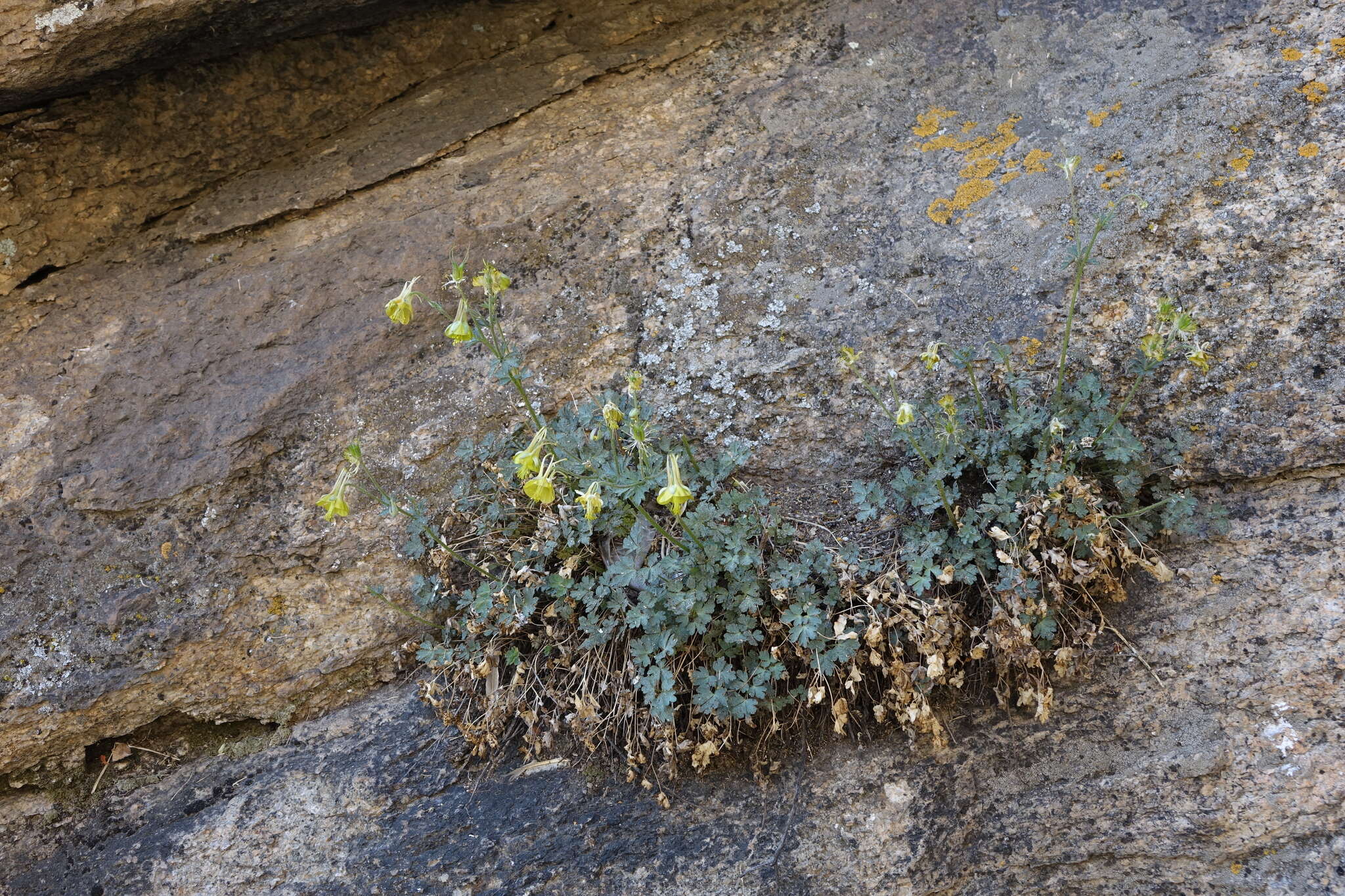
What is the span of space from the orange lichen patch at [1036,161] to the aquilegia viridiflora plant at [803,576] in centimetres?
52

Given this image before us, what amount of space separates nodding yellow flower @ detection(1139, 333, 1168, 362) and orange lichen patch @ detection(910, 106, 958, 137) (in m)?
1.29

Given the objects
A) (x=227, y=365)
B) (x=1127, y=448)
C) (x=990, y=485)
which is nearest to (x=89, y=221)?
(x=227, y=365)

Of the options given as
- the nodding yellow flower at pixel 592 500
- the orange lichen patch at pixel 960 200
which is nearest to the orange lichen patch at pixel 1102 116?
the orange lichen patch at pixel 960 200

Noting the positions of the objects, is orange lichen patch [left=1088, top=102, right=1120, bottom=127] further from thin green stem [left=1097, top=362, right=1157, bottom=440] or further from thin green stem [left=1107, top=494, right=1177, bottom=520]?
thin green stem [left=1107, top=494, right=1177, bottom=520]

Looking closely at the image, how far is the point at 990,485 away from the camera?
2861mm

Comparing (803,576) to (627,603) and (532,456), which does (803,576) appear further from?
(532,456)

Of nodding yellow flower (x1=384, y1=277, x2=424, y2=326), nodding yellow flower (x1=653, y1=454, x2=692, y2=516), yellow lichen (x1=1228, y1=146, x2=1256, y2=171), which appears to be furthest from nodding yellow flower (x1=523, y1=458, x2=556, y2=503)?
yellow lichen (x1=1228, y1=146, x2=1256, y2=171)

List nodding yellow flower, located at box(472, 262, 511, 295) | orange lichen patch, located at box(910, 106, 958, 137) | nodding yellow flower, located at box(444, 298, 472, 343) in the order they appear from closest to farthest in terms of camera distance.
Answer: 1. nodding yellow flower, located at box(444, 298, 472, 343)
2. nodding yellow flower, located at box(472, 262, 511, 295)
3. orange lichen patch, located at box(910, 106, 958, 137)

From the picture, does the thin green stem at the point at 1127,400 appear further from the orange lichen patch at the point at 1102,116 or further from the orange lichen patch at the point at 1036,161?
the orange lichen patch at the point at 1102,116

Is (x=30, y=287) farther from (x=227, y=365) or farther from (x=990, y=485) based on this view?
(x=990, y=485)

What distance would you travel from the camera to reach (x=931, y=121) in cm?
353

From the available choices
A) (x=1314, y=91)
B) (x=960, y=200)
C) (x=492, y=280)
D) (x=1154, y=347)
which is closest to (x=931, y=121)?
(x=960, y=200)

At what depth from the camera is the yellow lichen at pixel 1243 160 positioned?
3043 mm

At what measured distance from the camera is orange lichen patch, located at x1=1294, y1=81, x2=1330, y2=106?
305cm
